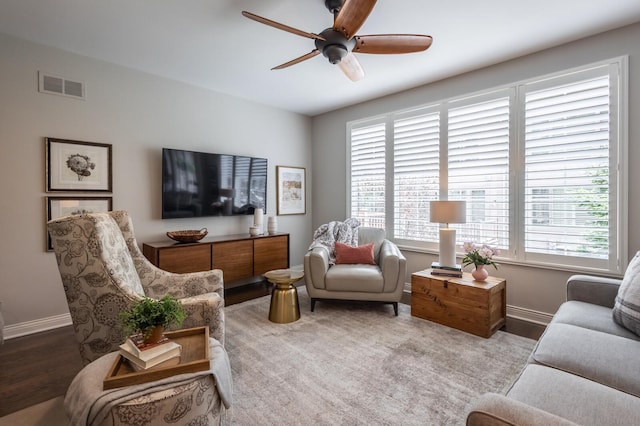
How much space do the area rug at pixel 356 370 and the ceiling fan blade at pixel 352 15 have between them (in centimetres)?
233

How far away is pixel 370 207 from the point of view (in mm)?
4418

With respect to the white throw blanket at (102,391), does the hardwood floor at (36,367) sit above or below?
below

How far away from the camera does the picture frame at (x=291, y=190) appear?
15.6 feet

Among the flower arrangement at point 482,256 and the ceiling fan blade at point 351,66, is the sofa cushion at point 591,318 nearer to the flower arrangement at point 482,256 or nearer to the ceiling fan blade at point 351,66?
the flower arrangement at point 482,256

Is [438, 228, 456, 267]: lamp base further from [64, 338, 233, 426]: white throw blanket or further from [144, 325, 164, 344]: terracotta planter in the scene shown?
[144, 325, 164, 344]: terracotta planter

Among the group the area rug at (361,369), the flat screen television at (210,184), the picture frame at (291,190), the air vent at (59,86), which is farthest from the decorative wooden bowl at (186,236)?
the air vent at (59,86)

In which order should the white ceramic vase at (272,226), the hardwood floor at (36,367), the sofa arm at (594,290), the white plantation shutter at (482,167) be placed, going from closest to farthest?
the hardwood floor at (36,367) → the sofa arm at (594,290) → the white plantation shutter at (482,167) → the white ceramic vase at (272,226)

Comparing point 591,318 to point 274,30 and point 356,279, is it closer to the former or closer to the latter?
point 356,279

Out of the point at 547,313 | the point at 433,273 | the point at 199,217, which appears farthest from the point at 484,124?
the point at 199,217

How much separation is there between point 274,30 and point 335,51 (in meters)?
0.73

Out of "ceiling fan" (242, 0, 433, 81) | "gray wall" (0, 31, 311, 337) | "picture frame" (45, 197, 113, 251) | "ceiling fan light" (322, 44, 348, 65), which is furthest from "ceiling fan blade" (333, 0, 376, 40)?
"picture frame" (45, 197, 113, 251)

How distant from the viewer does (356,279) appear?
3098 millimetres

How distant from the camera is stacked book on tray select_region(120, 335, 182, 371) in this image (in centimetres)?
123

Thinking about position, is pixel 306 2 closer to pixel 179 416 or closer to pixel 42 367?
pixel 179 416
